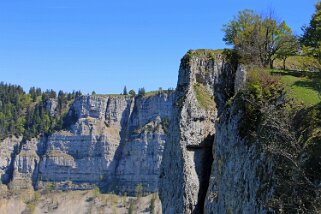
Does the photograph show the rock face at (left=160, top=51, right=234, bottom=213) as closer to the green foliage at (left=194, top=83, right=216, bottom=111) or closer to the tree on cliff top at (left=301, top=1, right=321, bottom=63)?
the green foliage at (left=194, top=83, right=216, bottom=111)

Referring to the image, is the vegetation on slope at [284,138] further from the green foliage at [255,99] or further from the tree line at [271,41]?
the tree line at [271,41]

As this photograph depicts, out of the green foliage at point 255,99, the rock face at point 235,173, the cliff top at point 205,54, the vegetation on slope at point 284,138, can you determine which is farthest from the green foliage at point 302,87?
the cliff top at point 205,54

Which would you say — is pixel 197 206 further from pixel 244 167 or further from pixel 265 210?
pixel 265 210

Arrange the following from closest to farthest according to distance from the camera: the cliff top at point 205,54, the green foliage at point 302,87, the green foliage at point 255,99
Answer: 1. the green foliage at point 302,87
2. the green foliage at point 255,99
3. the cliff top at point 205,54

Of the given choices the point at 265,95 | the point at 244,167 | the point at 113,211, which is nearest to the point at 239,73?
the point at 265,95

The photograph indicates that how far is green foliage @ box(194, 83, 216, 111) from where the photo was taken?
3073cm

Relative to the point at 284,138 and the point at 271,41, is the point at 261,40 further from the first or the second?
the point at 284,138

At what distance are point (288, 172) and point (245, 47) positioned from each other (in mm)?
14482

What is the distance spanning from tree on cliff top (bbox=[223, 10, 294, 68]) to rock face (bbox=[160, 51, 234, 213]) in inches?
73.9

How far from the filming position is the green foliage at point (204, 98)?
101 feet

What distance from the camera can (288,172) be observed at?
17141 millimetres

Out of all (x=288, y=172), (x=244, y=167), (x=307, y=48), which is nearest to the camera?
(x=288, y=172)

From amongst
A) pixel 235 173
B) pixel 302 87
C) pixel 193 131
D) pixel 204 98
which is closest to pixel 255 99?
pixel 302 87

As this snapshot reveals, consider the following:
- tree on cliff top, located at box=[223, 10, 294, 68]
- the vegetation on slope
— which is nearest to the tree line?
tree on cliff top, located at box=[223, 10, 294, 68]
